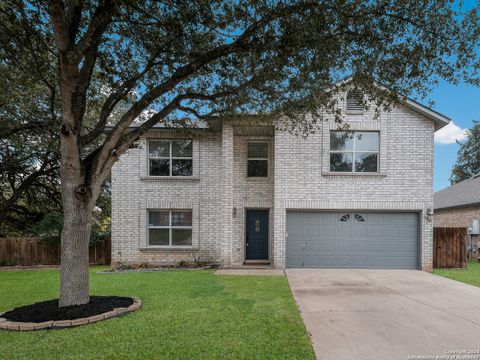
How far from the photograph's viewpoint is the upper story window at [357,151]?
438 inches

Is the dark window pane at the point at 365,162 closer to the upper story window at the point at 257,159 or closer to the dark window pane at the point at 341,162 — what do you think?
the dark window pane at the point at 341,162

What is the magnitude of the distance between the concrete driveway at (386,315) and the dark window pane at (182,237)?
184 inches

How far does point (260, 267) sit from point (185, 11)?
861cm

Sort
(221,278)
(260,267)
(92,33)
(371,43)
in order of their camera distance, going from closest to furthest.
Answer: (92,33)
(371,43)
(221,278)
(260,267)

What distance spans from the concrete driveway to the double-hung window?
4842 mm

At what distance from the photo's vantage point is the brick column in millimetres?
11094

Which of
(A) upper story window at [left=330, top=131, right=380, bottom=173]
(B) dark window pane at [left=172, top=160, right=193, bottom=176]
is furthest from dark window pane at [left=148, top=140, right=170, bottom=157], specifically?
(A) upper story window at [left=330, top=131, right=380, bottom=173]

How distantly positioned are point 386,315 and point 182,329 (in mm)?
3946

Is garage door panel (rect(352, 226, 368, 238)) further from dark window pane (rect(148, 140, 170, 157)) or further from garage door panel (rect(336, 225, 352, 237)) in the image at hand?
dark window pane (rect(148, 140, 170, 157))

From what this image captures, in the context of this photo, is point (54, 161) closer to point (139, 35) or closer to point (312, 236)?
point (139, 35)

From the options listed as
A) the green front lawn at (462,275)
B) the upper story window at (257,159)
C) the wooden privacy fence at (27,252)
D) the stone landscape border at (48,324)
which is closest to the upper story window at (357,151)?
the upper story window at (257,159)

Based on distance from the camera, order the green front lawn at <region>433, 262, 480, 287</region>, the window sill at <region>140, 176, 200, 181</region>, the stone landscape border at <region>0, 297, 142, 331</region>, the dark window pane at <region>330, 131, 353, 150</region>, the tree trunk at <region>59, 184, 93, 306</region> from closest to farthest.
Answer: the stone landscape border at <region>0, 297, 142, 331</region> → the tree trunk at <region>59, 184, 93, 306</region> → the green front lawn at <region>433, 262, 480, 287</region> → the dark window pane at <region>330, 131, 353, 150</region> → the window sill at <region>140, 176, 200, 181</region>

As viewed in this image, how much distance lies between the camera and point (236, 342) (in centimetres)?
440

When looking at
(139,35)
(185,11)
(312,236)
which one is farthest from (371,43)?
(312,236)
